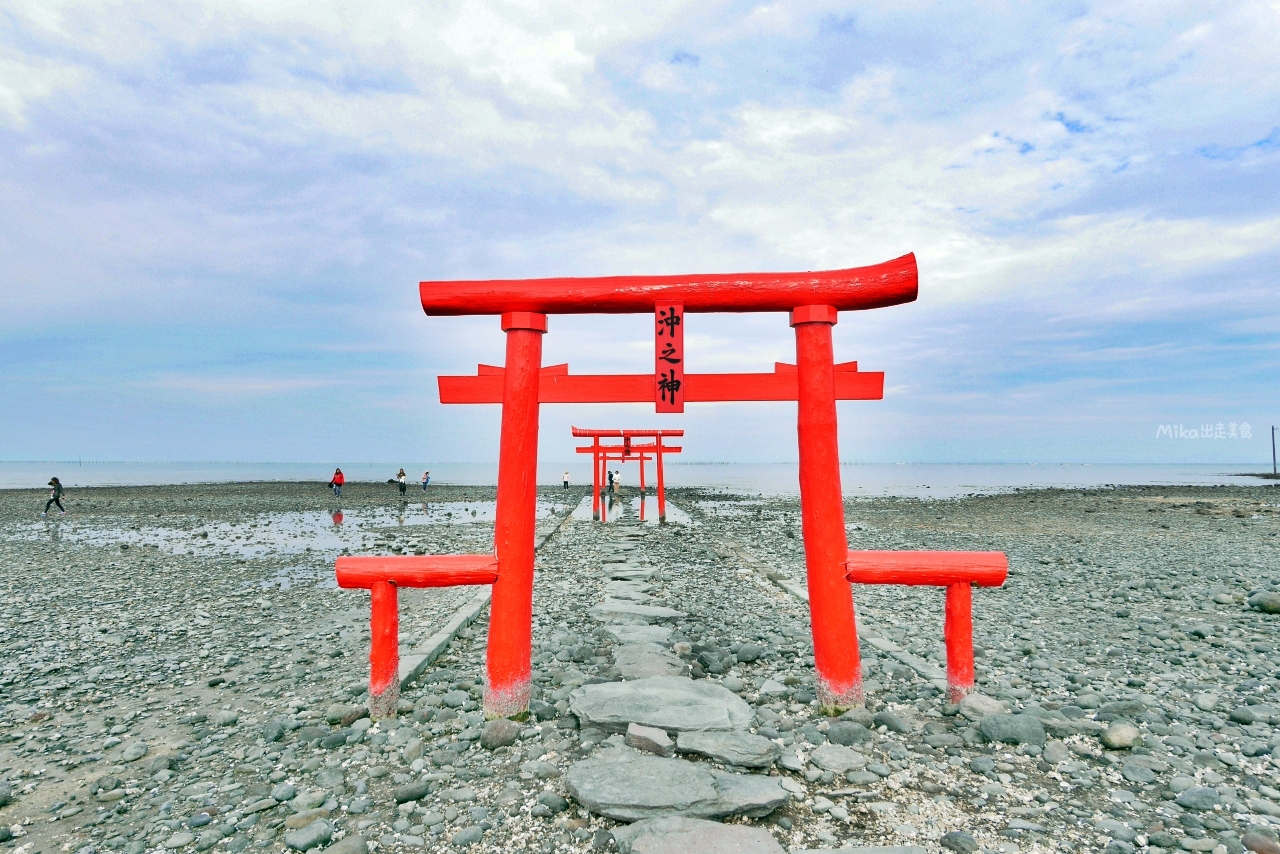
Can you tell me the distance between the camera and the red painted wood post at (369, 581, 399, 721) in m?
4.16

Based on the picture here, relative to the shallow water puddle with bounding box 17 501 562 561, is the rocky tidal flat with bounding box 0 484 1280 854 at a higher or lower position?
higher

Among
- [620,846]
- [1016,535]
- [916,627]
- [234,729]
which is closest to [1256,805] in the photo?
[620,846]

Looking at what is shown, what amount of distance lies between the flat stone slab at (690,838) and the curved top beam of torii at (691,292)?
2.96 meters

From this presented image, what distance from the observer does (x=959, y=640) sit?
165 inches

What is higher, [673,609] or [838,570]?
[838,570]

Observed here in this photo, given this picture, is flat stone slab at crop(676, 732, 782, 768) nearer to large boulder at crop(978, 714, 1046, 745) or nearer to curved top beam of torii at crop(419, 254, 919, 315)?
large boulder at crop(978, 714, 1046, 745)

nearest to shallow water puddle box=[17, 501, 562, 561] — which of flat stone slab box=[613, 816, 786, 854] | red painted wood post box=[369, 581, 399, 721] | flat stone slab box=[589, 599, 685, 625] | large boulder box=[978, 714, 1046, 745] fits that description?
flat stone slab box=[589, 599, 685, 625]

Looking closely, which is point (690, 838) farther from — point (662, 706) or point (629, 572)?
point (629, 572)

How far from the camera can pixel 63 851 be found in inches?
117

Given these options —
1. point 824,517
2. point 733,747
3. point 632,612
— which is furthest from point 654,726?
point 632,612

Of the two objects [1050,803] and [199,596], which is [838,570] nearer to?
[1050,803]

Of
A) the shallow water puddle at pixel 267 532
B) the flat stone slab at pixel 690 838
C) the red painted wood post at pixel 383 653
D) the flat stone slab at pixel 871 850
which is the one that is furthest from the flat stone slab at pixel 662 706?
the shallow water puddle at pixel 267 532

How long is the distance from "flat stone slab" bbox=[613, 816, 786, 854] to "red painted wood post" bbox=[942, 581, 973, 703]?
2.09 metres

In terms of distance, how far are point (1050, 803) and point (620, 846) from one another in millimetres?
2065
